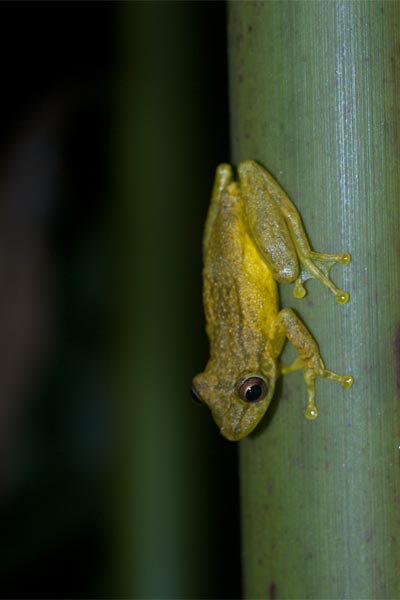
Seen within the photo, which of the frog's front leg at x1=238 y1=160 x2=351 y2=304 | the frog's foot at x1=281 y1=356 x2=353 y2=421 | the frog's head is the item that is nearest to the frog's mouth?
the frog's head

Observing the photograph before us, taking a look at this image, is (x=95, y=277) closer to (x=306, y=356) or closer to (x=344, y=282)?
(x=306, y=356)

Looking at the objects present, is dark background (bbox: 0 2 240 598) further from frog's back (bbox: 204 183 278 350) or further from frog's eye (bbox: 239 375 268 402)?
frog's eye (bbox: 239 375 268 402)

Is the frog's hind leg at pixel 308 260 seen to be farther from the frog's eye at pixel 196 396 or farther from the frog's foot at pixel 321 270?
the frog's eye at pixel 196 396

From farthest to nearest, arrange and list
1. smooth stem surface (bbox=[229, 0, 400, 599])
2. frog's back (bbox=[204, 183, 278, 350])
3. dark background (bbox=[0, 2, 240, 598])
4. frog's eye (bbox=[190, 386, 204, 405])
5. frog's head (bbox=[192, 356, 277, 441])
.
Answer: dark background (bbox=[0, 2, 240, 598]) < frog's eye (bbox=[190, 386, 204, 405]) < frog's back (bbox=[204, 183, 278, 350]) < frog's head (bbox=[192, 356, 277, 441]) < smooth stem surface (bbox=[229, 0, 400, 599])

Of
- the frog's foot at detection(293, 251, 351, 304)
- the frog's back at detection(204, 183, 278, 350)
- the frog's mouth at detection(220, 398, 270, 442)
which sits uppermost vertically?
the frog's back at detection(204, 183, 278, 350)

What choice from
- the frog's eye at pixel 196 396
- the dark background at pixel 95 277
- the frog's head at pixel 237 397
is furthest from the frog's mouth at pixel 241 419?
the dark background at pixel 95 277

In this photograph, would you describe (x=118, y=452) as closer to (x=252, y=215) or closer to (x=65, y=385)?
(x=65, y=385)

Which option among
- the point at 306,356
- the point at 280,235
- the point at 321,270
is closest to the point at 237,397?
the point at 280,235

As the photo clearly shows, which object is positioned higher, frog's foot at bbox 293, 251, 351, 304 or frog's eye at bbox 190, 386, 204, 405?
frog's foot at bbox 293, 251, 351, 304
